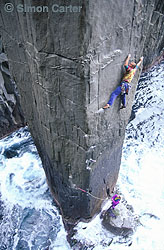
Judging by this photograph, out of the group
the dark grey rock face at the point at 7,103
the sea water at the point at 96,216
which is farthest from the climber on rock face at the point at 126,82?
the dark grey rock face at the point at 7,103

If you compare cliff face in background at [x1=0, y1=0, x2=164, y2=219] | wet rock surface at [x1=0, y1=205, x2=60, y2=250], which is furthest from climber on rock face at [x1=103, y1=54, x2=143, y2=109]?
wet rock surface at [x1=0, y1=205, x2=60, y2=250]

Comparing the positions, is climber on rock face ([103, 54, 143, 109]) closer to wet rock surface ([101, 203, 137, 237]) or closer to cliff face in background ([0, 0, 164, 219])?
cliff face in background ([0, 0, 164, 219])

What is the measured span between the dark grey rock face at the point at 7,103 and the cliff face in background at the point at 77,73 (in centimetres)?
275

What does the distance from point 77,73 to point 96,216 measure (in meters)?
3.20

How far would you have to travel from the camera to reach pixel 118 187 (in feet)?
14.8

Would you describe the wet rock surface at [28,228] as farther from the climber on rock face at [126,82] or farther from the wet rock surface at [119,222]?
the climber on rock face at [126,82]

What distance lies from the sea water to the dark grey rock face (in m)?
0.35

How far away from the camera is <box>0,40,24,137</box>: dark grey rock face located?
5516 millimetres

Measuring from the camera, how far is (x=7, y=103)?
584 centimetres

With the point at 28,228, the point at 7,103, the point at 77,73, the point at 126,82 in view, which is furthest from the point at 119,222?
the point at 7,103

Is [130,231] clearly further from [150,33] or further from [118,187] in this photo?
[150,33]

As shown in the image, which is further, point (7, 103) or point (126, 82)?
point (7, 103)

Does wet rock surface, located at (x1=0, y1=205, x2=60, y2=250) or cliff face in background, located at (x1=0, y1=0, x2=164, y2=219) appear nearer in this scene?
cliff face in background, located at (x1=0, y1=0, x2=164, y2=219)

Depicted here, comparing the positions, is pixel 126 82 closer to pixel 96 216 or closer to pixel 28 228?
pixel 96 216
